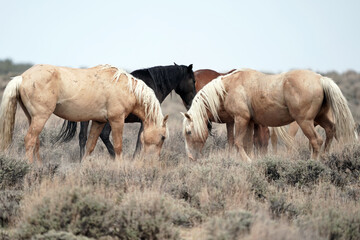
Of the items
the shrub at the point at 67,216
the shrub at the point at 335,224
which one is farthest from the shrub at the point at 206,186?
the shrub at the point at 67,216

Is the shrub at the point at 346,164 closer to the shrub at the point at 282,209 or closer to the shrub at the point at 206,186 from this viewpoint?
the shrub at the point at 206,186

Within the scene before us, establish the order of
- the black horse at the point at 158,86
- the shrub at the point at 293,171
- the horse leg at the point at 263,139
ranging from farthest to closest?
the horse leg at the point at 263,139 → the black horse at the point at 158,86 → the shrub at the point at 293,171

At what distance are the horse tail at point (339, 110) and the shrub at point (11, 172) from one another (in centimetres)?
503

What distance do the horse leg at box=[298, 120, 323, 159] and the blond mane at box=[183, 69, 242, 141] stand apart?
1.83 metres

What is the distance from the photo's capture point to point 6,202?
5.16 m

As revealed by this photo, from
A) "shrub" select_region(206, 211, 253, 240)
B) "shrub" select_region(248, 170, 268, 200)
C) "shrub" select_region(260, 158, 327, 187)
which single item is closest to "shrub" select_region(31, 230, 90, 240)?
"shrub" select_region(206, 211, 253, 240)

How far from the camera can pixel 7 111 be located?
7.06 metres

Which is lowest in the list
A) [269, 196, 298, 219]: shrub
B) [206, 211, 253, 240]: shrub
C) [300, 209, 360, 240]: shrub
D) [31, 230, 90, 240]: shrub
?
[269, 196, 298, 219]: shrub

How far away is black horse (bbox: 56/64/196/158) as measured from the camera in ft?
31.1

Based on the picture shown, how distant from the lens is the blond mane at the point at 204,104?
29.1 feet

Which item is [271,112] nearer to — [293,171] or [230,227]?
[293,171]

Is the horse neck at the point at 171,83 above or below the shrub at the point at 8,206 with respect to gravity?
above

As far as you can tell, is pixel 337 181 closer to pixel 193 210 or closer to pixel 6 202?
pixel 193 210

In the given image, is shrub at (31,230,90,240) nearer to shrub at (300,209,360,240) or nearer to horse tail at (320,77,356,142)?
shrub at (300,209,360,240)
